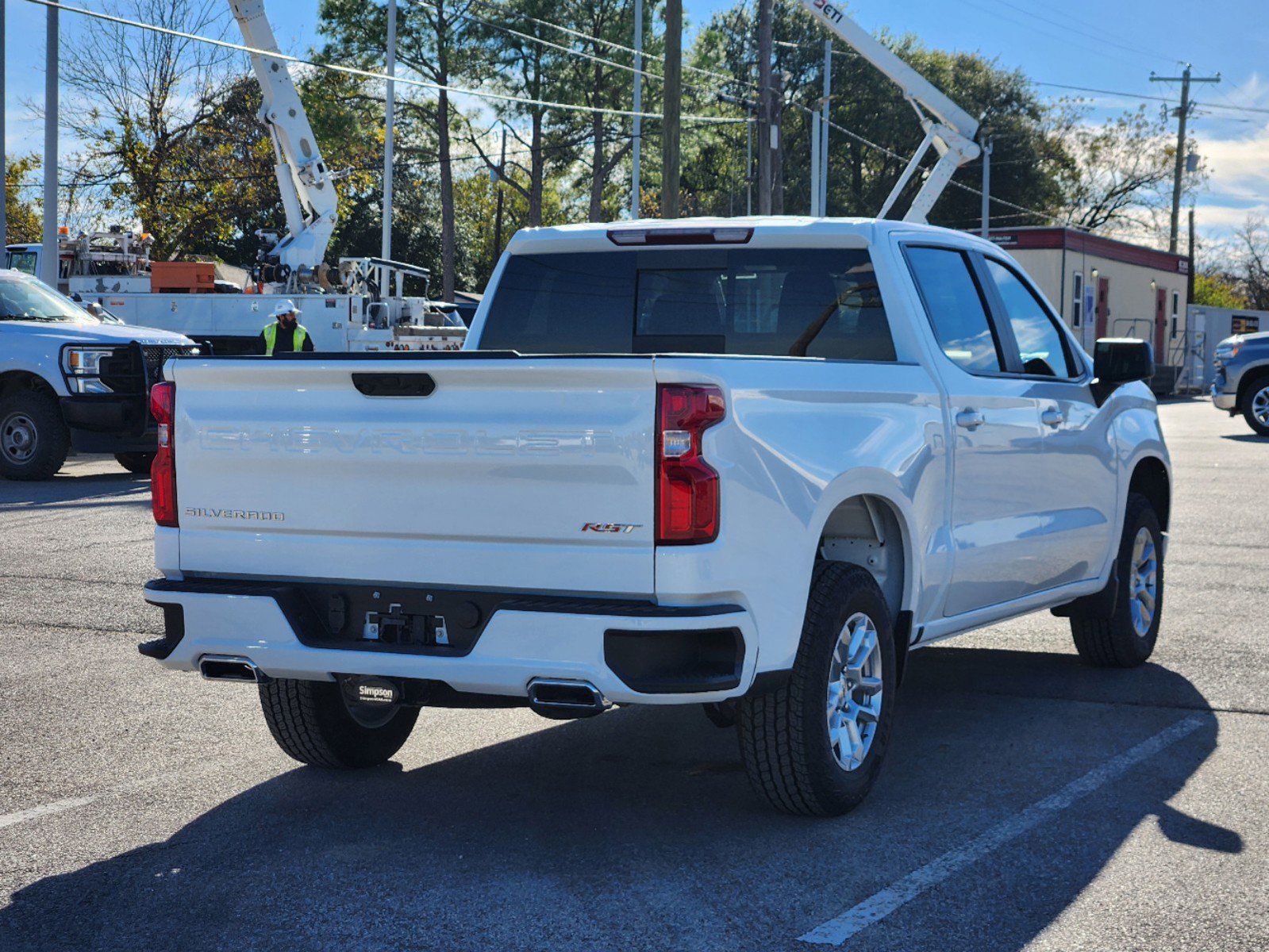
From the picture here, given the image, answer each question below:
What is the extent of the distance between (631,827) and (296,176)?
26456mm

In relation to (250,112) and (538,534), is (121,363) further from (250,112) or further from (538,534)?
(250,112)

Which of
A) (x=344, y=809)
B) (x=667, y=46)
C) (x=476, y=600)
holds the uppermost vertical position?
(x=667, y=46)

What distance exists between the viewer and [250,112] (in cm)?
4684

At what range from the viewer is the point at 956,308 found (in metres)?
6.53

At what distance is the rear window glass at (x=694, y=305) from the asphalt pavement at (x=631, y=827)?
5.25 ft

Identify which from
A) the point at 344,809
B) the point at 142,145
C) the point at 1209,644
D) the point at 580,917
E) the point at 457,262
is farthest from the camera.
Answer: the point at 457,262

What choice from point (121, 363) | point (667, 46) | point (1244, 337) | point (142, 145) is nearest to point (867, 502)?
point (121, 363)

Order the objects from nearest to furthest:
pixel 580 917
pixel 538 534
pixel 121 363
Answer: pixel 580 917, pixel 538 534, pixel 121 363

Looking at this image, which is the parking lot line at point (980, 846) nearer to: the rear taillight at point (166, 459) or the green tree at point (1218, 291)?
the rear taillight at point (166, 459)

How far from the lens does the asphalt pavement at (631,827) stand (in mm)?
4332

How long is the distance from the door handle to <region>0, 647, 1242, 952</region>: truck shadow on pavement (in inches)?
50.2

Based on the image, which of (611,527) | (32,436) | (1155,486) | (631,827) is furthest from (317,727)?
(32,436)

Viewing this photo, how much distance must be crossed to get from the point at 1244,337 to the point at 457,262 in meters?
44.1

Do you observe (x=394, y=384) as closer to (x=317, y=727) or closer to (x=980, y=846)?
(x=317, y=727)
